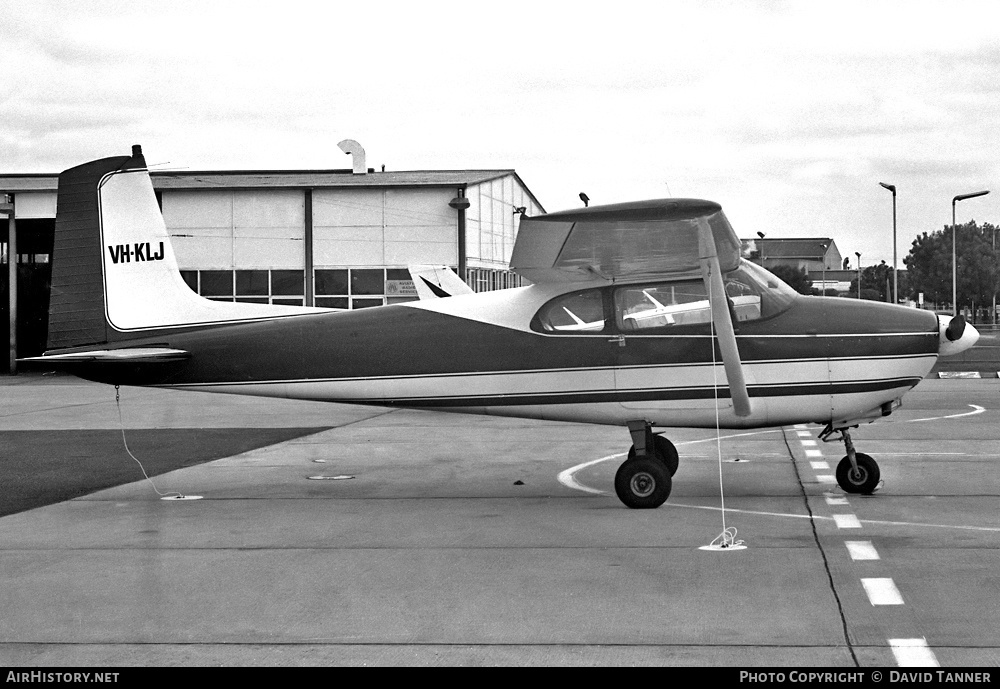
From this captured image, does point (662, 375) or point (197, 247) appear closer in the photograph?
point (662, 375)

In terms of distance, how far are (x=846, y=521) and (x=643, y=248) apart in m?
2.53

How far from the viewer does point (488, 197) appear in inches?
Result: 1586

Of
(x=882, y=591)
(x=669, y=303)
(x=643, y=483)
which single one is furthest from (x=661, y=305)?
(x=882, y=591)

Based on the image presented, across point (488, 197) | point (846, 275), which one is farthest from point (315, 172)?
point (846, 275)

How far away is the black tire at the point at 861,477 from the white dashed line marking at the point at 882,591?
312 centimetres

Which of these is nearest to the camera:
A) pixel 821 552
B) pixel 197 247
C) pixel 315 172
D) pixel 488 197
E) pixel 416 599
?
pixel 416 599

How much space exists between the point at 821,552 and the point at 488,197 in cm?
3399

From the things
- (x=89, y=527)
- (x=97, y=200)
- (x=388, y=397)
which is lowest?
(x=89, y=527)

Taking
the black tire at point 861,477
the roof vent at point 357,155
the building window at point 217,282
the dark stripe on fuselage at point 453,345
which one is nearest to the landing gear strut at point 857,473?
the black tire at point 861,477

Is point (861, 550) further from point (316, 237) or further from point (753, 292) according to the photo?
point (316, 237)

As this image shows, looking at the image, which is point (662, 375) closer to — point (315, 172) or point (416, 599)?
point (416, 599)

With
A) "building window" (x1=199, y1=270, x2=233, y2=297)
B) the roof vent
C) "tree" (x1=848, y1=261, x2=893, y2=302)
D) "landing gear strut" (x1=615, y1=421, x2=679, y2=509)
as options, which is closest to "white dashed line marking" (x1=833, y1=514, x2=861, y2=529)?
"landing gear strut" (x1=615, y1=421, x2=679, y2=509)

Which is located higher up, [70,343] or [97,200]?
[97,200]
